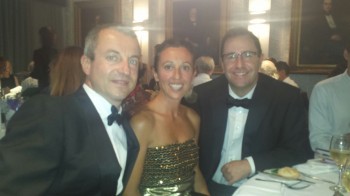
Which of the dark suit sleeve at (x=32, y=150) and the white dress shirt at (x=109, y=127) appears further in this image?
the white dress shirt at (x=109, y=127)

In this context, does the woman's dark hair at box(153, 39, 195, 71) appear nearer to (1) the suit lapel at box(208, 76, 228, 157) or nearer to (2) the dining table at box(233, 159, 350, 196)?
(1) the suit lapel at box(208, 76, 228, 157)

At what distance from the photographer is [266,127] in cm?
232

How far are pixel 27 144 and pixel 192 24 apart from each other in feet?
19.7

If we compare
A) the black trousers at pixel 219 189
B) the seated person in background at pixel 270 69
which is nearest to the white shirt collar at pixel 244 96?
the black trousers at pixel 219 189

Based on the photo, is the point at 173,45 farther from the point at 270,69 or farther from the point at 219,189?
the point at 270,69

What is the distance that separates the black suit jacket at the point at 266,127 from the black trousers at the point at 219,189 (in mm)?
64

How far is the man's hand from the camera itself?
6.78 feet

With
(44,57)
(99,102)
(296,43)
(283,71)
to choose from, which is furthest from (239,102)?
(296,43)

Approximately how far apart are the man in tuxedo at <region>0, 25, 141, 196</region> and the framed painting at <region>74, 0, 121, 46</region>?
21.0 ft

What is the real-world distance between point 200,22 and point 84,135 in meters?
5.71

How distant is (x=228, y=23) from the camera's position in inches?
252

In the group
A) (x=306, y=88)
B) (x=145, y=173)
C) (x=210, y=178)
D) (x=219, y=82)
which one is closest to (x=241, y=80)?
(x=219, y=82)

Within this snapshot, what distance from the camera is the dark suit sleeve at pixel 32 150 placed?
3.76 ft

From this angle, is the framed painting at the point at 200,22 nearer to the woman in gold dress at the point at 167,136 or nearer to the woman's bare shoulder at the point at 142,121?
the woman in gold dress at the point at 167,136
